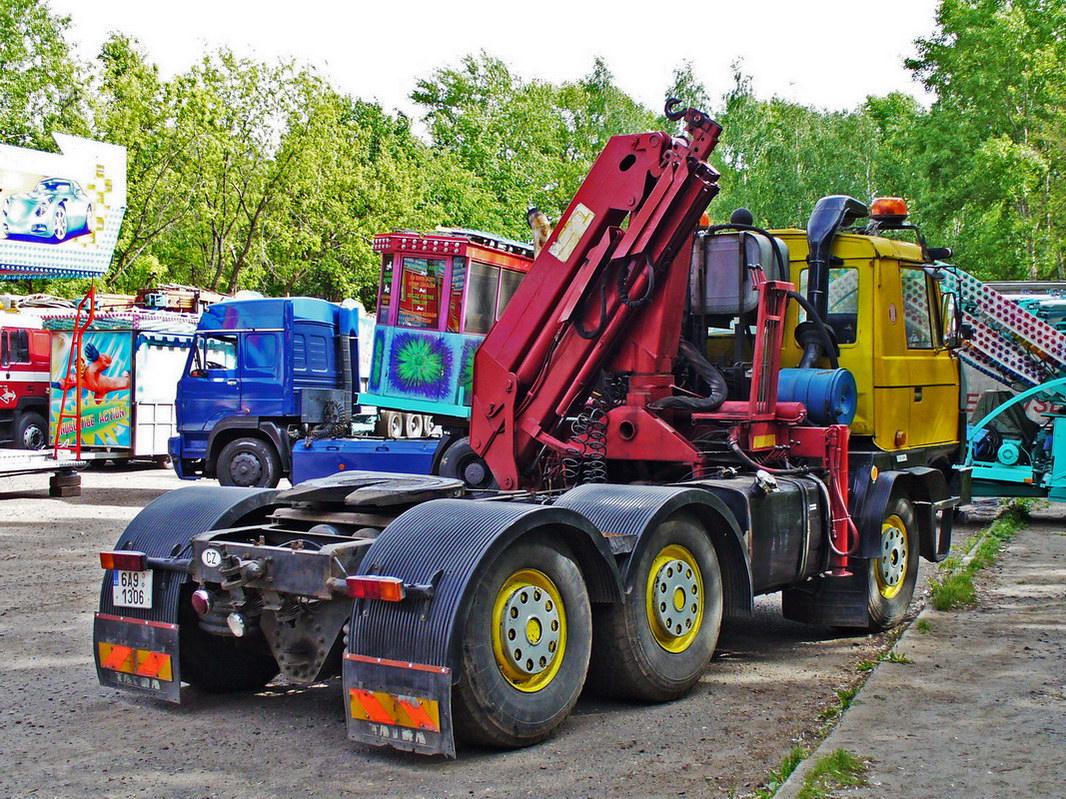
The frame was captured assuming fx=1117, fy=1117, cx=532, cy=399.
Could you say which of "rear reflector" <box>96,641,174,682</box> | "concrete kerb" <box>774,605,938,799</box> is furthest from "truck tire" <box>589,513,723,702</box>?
"rear reflector" <box>96,641,174,682</box>

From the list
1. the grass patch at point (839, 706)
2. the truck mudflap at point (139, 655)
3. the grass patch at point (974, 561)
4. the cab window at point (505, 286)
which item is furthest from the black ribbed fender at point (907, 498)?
the cab window at point (505, 286)

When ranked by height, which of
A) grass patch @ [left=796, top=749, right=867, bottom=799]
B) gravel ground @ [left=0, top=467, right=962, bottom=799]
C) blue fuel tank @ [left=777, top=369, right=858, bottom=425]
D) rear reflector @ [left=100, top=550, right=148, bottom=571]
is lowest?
gravel ground @ [left=0, top=467, right=962, bottom=799]

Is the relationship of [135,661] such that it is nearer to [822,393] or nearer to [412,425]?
[822,393]

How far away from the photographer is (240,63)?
104 ft

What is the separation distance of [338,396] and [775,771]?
12.5 metres

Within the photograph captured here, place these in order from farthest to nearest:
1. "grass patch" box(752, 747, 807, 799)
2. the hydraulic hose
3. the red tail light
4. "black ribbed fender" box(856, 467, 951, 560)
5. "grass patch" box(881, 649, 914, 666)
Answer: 1. the hydraulic hose
2. "black ribbed fender" box(856, 467, 951, 560)
3. "grass patch" box(881, 649, 914, 666)
4. the red tail light
5. "grass patch" box(752, 747, 807, 799)

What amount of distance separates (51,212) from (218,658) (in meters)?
16.6

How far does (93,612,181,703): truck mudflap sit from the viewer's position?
545cm

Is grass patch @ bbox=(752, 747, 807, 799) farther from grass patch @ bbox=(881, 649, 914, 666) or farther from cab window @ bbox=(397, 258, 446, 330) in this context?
cab window @ bbox=(397, 258, 446, 330)

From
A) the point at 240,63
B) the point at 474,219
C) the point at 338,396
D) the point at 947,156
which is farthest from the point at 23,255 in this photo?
the point at 947,156

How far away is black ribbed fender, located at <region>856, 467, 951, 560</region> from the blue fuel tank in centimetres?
53

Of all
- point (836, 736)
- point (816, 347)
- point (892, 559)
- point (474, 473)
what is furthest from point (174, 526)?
point (474, 473)

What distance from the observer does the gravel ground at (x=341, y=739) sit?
452cm

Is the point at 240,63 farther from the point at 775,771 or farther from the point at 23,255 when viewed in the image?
the point at 775,771
